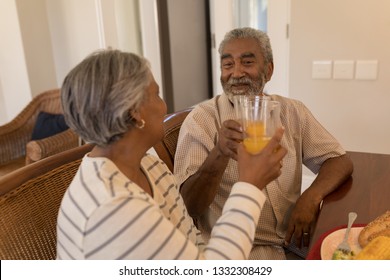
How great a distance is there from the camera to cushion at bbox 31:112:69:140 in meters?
2.69

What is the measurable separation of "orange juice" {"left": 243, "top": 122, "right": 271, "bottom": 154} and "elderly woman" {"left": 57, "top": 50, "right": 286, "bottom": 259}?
25 mm

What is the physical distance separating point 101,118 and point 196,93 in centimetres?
→ 359

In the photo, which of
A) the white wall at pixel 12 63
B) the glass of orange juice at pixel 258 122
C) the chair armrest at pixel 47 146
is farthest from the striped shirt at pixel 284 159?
the white wall at pixel 12 63

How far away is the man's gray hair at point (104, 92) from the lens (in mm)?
734

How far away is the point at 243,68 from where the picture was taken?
4.52 feet

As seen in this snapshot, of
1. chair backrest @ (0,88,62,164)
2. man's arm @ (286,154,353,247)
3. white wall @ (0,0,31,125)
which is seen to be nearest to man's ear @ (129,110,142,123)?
man's arm @ (286,154,353,247)

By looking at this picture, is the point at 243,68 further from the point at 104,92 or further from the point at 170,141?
the point at 104,92

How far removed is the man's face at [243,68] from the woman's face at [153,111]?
54cm

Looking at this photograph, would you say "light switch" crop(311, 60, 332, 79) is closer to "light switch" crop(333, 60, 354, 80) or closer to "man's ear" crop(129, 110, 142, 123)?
"light switch" crop(333, 60, 354, 80)

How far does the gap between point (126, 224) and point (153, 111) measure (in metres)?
0.29

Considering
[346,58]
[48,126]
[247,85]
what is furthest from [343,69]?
[48,126]

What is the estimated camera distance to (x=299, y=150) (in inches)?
54.7

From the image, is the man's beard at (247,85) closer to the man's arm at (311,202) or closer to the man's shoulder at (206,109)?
the man's shoulder at (206,109)
